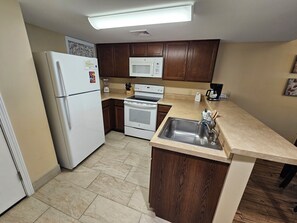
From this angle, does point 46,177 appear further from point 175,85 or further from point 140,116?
point 175,85

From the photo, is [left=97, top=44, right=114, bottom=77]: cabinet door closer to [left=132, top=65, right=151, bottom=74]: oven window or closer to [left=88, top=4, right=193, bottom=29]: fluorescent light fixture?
[left=132, top=65, right=151, bottom=74]: oven window

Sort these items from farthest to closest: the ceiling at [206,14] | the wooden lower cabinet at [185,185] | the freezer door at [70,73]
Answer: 1. the freezer door at [70,73]
2. the ceiling at [206,14]
3. the wooden lower cabinet at [185,185]

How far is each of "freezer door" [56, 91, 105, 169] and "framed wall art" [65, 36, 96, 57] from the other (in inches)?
45.8

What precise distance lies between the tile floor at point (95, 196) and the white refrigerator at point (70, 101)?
0.90 ft

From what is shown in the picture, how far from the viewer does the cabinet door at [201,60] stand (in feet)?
7.38

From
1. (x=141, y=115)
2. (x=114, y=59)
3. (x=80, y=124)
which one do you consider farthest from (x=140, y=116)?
(x=114, y=59)

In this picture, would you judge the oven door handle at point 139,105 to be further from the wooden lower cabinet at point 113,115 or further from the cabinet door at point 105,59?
the cabinet door at point 105,59

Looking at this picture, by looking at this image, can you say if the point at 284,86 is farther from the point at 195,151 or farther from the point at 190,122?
the point at 195,151

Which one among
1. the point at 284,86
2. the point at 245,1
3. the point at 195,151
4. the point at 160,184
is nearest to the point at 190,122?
the point at 195,151

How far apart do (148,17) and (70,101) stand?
1.40 meters

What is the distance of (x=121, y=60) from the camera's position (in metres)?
2.86

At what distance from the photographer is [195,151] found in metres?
0.99

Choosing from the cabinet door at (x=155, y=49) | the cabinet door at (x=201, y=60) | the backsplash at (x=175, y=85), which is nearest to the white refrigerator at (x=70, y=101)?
the cabinet door at (x=155, y=49)

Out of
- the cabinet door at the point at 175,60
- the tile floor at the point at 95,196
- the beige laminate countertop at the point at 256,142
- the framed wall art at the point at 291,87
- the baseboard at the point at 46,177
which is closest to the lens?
the beige laminate countertop at the point at 256,142
